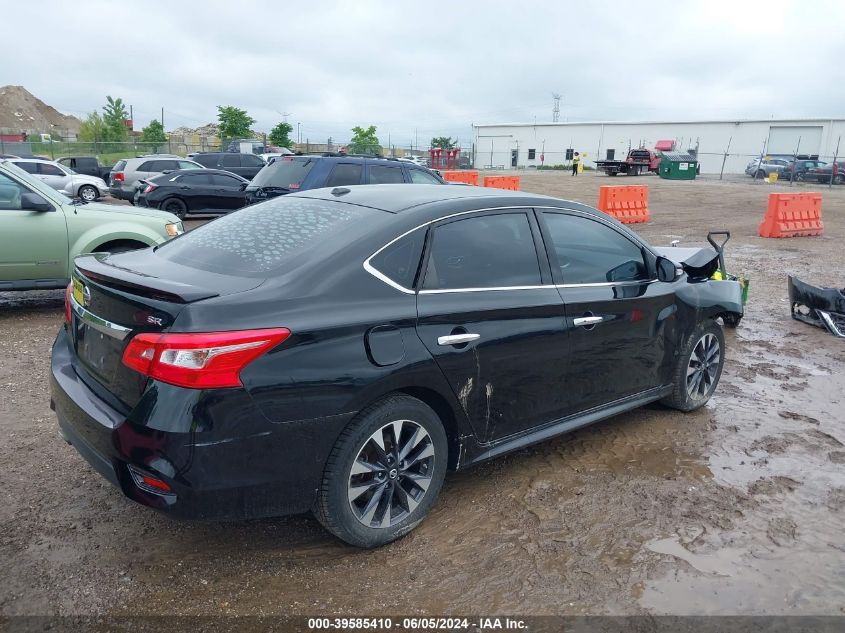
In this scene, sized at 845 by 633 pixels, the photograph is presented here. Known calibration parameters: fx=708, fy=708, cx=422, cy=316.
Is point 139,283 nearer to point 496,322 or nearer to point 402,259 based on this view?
point 402,259

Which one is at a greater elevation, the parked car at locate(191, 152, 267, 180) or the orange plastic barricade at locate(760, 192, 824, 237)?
the parked car at locate(191, 152, 267, 180)

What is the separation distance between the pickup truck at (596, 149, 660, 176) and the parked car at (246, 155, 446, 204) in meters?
37.9

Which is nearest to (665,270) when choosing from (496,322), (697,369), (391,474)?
(697,369)

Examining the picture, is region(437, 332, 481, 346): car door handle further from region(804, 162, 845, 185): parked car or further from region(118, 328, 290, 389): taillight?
region(804, 162, 845, 185): parked car

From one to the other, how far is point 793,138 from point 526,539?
2701 inches

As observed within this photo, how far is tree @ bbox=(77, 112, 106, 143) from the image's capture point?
5862 cm

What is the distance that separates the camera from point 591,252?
4379mm

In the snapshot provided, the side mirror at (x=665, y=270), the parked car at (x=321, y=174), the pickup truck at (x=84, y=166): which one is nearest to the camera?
the side mirror at (x=665, y=270)

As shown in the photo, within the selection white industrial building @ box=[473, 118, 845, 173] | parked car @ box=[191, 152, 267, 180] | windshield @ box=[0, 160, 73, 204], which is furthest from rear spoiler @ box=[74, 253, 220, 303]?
white industrial building @ box=[473, 118, 845, 173]

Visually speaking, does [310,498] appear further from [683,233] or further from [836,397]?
[683,233]

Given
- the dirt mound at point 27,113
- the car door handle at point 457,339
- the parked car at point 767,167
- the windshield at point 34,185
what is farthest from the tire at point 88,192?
the dirt mound at point 27,113

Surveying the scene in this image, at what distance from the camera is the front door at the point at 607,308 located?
4.10m

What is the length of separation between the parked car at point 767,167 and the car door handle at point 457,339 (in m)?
45.6

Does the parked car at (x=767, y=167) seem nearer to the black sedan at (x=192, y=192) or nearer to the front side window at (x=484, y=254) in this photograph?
the black sedan at (x=192, y=192)
